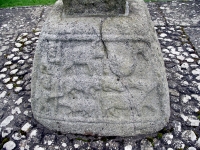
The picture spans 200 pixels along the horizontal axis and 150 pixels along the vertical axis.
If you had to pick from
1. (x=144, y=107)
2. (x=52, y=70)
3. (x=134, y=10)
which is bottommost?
(x=144, y=107)

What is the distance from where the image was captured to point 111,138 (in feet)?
7.73

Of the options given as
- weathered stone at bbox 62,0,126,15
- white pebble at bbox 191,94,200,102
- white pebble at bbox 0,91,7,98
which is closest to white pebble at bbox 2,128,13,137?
white pebble at bbox 0,91,7,98

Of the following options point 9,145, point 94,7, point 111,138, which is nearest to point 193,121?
point 111,138

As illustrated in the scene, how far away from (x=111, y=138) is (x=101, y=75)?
1.86 ft

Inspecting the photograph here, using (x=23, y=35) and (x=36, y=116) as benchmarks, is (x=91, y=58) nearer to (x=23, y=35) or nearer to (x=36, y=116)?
(x=36, y=116)

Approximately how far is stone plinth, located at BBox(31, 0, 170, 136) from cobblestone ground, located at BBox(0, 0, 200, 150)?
11cm

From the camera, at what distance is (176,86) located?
2.81 m

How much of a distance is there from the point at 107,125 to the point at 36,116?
632 mm

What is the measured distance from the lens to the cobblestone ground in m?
2.32

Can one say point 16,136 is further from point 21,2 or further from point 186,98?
point 21,2

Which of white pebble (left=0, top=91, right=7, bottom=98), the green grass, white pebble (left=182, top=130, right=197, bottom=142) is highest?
the green grass

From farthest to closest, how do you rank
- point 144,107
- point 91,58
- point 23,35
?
point 23,35 → point 144,107 → point 91,58

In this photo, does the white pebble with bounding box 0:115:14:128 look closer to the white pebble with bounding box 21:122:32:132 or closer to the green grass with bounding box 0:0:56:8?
the white pebble with bounding box 21:122:32:132

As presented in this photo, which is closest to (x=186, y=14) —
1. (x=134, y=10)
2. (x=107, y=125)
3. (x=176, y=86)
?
(x=176, y=86)
